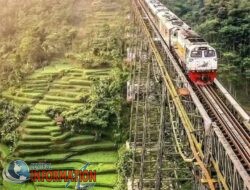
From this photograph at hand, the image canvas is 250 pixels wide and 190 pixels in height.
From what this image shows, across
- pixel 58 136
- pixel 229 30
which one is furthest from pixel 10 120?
pixel 229 30

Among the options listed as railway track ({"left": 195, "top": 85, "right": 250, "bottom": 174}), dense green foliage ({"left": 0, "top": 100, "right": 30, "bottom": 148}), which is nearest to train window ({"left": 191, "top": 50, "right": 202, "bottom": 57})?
railway track ({"left": 195, "top": 85, "right": 250, "bottom": 174})

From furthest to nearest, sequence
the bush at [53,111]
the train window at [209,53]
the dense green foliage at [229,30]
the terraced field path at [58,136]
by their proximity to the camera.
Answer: the bush at [53,111] → the dense green foliage at [229,30] → the terraced field path at [58,136] → the train window at [209,53]

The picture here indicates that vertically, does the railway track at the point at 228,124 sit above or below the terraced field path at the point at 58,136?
above

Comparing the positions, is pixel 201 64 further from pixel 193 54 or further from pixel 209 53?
pixel 209 53

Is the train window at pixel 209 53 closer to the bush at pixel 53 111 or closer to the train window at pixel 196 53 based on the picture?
the train window at pixel 196 53

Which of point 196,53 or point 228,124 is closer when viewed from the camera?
point 228,124

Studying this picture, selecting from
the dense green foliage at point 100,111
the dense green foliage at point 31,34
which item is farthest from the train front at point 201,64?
the dense green foliage at point 31,34
